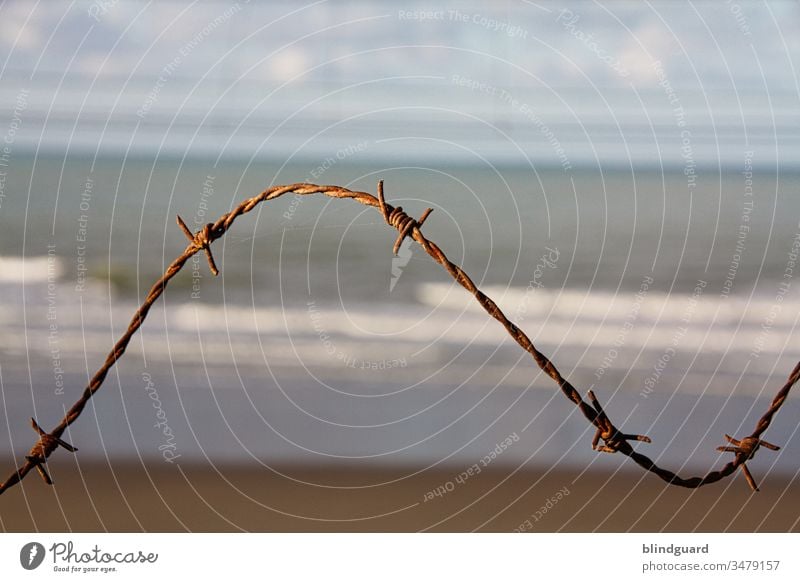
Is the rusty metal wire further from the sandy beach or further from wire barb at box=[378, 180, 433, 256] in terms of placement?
the sandy beach

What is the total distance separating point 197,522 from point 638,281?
3.02m

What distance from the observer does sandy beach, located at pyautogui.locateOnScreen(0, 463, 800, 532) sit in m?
1.69

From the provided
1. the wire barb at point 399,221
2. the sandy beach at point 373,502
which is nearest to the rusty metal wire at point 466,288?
the wire barb at point 399,221

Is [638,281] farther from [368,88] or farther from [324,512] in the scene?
[324,512]

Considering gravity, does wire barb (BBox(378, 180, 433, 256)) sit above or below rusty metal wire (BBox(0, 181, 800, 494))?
above

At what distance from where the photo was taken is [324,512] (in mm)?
1747

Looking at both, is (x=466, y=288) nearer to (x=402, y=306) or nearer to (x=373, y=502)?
(x=373, y=502)

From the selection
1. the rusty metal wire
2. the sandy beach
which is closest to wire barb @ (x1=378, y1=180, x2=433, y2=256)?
the rusty metal wire

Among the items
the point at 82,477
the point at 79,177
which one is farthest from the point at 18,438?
the point at 79,177

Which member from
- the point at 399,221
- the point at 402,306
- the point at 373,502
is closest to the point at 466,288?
the point at 399,221

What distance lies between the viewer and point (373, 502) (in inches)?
70.8

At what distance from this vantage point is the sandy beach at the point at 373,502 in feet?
5.53

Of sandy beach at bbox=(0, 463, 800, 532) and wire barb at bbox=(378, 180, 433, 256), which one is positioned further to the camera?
sandy beach at bbox=(0, 463, 800, 532)

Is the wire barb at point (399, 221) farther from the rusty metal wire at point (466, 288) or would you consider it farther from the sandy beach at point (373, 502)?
the sandy beach at point (373, 502)
